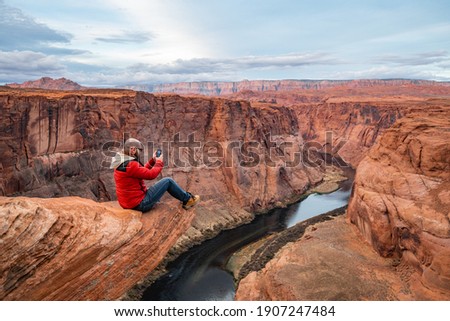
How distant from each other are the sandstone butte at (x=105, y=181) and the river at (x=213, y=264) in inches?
79.6

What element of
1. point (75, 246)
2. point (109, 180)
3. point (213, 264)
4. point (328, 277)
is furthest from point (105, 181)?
point (75, 246)

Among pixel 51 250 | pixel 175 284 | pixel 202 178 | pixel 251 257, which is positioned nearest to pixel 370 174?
pixel 251 257

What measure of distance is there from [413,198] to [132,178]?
23.2m

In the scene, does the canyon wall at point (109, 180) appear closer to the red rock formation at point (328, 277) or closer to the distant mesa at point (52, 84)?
the red rock formation at point (328, 277)

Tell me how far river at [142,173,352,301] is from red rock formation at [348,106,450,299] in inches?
543

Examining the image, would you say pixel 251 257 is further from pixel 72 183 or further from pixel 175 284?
pixel 72 183

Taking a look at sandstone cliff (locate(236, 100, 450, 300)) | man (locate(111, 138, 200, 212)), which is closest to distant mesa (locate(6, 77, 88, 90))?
sandstone cliff (locate(236, 100, 450, 300))

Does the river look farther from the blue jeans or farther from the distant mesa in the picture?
the distant mesa

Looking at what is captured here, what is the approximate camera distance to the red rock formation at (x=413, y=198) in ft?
74.0

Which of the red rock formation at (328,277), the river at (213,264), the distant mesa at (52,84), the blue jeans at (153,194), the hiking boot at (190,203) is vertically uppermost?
the distant mesa at (52,84)

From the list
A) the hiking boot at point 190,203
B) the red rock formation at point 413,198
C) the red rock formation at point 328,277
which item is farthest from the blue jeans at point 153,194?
the red rock formation at point 413,198

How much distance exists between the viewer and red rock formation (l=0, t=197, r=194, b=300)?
28.8 ft

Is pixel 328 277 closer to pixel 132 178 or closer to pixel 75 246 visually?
pixel 132 178
